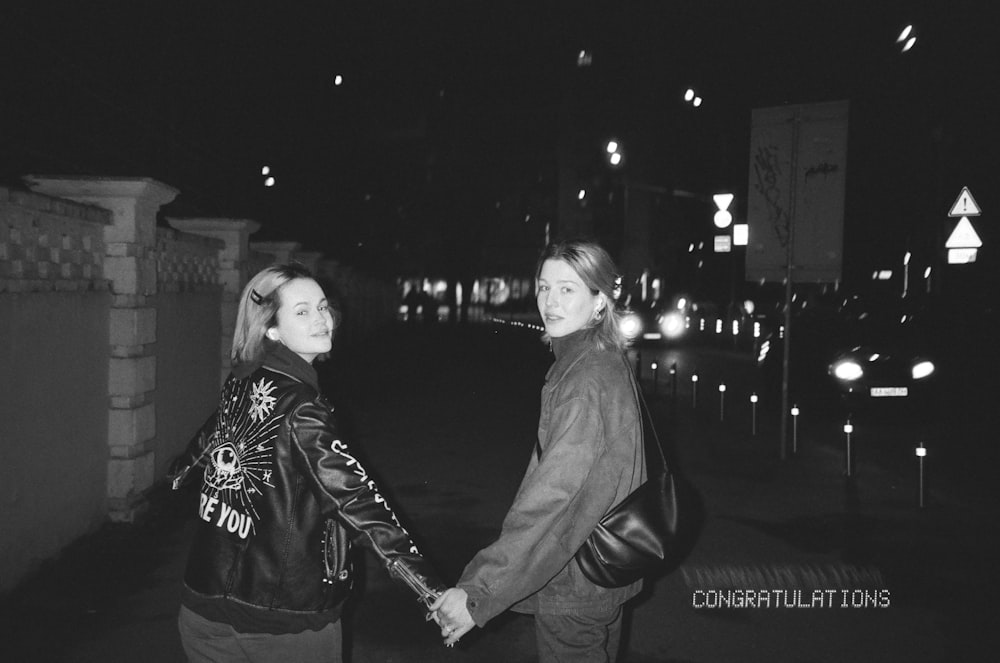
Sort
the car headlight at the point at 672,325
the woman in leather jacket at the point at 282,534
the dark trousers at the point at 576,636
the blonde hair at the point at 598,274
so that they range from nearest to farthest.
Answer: the woman in leather jacket at the point at 282,534 → the dark trousers at the point at 576,636 → the blonde hair at the point at 598,274 → the car headlight at the point at 672,325

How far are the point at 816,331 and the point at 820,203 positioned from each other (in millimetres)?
3997

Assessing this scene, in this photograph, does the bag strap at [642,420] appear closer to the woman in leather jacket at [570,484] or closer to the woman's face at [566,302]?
the woman in leather jacket at [570,484]

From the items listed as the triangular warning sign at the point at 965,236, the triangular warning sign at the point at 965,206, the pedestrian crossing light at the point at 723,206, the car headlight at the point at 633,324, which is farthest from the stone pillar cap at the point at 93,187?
the car headlight at the point at 633,324

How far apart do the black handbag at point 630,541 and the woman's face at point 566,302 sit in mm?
641

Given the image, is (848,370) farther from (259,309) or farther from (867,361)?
(259,309)

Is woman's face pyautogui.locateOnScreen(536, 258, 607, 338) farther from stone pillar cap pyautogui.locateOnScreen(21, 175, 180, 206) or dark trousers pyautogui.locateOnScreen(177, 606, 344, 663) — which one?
stone pillar cap pyautogui.locateOnScreen(21, 175, 180, 206)

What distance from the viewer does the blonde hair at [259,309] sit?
289 centimetres

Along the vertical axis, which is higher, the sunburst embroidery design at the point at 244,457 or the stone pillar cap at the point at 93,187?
the stone pillar cap at the point at 93,187

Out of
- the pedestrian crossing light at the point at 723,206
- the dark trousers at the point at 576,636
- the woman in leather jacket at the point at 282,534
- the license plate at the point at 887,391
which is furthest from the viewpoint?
the pedestrian crossing light at the point at 723,206

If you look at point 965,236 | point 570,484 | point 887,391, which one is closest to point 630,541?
point 570,484

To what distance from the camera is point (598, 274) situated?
3059 millimetres

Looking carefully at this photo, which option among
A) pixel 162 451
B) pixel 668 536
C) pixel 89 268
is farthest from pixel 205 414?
pixel 668 536

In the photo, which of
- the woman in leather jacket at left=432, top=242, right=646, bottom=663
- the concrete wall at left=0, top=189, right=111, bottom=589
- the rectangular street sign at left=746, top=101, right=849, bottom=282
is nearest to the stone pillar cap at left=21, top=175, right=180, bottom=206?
the concrete wall at left=0, top=189, right=111, bottom=589

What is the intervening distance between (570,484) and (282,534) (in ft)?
2.99
